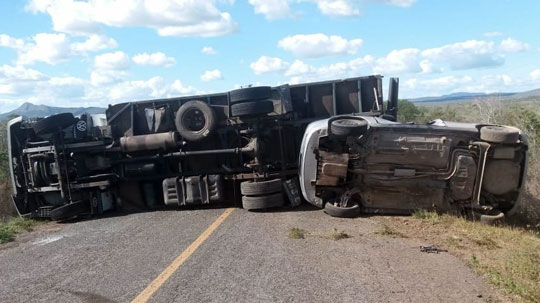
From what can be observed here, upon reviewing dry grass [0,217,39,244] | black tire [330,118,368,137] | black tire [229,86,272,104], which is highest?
black tire [229,86,272,104]

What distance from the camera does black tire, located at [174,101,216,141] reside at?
33.7 ft

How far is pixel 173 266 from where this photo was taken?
5816mm

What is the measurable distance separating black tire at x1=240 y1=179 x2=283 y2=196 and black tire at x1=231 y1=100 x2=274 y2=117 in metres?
1.35

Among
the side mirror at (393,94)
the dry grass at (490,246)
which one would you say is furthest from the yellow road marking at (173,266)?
the side mirror at (393,94)

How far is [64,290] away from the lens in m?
5.30

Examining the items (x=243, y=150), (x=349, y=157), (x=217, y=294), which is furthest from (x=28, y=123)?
(x=217, y=294)

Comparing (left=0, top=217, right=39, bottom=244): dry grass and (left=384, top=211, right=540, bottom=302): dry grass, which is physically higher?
(left=384, top=211, right=540, bottom=302): dry grass

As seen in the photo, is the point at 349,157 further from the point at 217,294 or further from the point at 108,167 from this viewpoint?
the point at 108,167

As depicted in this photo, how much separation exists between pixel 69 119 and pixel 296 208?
5.25m

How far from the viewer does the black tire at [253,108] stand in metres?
9.68

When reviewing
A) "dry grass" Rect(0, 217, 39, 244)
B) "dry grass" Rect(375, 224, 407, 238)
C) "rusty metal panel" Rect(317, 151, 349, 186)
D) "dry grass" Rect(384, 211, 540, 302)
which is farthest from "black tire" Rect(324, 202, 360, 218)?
"dry grass" Rect(0, 217, 39, 244)

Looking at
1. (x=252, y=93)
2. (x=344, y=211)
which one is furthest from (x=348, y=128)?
(x=252, y=93)

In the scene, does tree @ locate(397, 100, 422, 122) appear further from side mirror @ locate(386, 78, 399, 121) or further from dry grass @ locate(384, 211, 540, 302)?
dry grass @ locate(384, 211, 540, 302)

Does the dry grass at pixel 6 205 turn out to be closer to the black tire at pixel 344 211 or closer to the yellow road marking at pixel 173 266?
the yellow road marking at pixel 173 266
